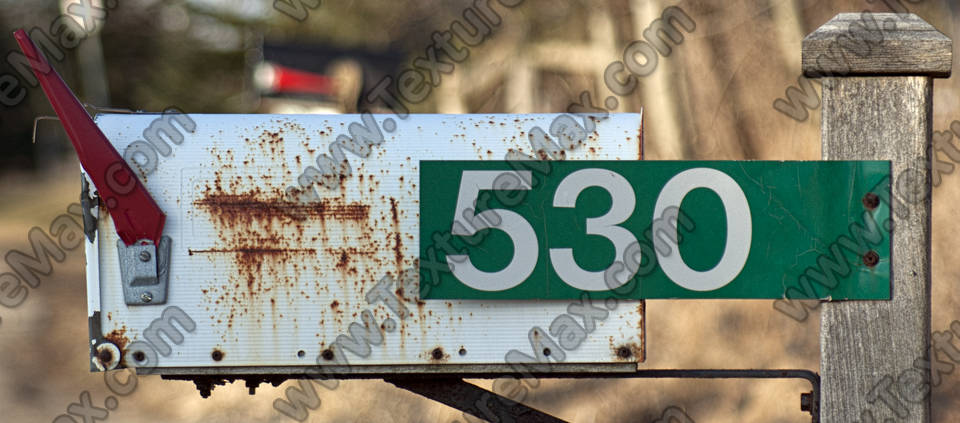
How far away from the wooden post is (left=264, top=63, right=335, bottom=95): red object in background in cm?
445

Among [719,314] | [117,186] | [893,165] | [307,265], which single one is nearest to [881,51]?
[893,165]

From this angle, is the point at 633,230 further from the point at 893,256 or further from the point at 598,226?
the point at 893,256

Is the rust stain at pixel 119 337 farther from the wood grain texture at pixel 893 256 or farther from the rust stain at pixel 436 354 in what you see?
the wood grain texture at pixel 893 256

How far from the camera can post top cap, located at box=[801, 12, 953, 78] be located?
1.69 meters

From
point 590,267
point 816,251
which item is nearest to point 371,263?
point 590,267

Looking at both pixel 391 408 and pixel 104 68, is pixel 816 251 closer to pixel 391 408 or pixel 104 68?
pixel 391 408

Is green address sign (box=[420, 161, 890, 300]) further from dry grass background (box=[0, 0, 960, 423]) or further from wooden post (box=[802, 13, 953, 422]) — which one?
dry grass background (box=[0, 0, 960, 423])

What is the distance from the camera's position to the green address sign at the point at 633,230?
177 centimetres

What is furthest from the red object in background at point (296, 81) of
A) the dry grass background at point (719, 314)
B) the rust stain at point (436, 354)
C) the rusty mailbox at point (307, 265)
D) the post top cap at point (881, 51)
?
the post top cap at point (881, 51)

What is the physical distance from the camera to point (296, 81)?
19.1ft

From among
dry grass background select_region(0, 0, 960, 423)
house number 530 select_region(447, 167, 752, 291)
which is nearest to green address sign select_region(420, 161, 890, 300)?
house number 530 select_region(447, 167, 752, 291)

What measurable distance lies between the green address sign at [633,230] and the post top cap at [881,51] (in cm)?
19

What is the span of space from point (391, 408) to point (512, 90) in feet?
6.45

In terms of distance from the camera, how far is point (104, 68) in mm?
8031
